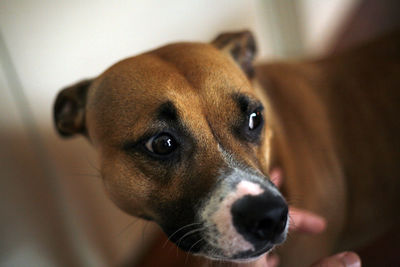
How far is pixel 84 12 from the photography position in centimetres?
216

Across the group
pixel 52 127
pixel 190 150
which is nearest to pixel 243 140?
pixel 190 150

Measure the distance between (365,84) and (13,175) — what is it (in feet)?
7.99

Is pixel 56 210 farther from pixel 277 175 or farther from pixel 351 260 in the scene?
pixel 351 260

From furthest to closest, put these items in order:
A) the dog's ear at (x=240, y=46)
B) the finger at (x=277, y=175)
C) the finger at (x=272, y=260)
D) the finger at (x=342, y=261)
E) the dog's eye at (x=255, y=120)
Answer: the dog's ear at (x=240, y=46) → the finger at (x=277, y=175) → the finger at (x=272, y=260) → the dog's eye at (x=255, y=120) → the finger at (x=342, y=261)

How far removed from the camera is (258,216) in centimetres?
136

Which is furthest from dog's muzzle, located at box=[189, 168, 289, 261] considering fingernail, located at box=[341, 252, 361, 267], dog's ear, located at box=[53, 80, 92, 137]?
dog's ear, located at box=[53, 80, 92, 137]

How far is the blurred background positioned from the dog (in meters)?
0.33

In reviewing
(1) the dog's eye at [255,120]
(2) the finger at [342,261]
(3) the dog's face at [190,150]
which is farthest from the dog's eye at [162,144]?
(2) the finger at [342,261]

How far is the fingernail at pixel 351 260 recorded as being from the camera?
5.19ft

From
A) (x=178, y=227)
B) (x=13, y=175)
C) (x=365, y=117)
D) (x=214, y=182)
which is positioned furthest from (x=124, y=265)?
(x=365, y=117)

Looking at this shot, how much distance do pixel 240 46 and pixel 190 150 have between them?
958 mm

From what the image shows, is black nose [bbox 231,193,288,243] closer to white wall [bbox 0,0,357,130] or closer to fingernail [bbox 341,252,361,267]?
fingernail [bbox 341,252,361,267]

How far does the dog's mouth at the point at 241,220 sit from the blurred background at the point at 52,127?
74 centimetres

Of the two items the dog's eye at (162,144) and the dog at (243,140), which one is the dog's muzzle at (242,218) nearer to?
the dog at (243,140)
